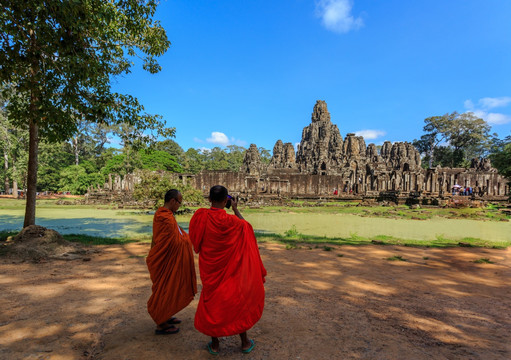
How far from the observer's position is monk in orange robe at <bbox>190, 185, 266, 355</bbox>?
94.9 inches

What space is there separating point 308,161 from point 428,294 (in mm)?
45155

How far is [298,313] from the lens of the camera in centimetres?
346

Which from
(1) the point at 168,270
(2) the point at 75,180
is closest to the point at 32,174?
(1) the point at 168,270

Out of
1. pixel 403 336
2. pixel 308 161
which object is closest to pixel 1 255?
pixel 403 336

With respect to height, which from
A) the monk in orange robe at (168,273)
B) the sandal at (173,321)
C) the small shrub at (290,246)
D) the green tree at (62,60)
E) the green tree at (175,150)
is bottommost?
the small shrub at (290,246)

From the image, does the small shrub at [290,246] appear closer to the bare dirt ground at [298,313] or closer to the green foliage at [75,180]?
the bare dirt ground at [298,313]

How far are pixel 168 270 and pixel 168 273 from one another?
3cm

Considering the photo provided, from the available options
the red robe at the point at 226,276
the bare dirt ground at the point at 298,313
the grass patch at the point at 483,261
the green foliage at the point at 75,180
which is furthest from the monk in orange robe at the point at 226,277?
the green foliage at the point at 75,180

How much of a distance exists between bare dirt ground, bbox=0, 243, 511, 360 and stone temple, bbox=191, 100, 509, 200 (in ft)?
64.7

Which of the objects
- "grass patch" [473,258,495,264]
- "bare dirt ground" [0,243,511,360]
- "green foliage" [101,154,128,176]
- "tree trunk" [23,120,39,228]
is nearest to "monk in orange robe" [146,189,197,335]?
"bare dirt ground" [0,243,511,360]

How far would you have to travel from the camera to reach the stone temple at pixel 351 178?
103 feet

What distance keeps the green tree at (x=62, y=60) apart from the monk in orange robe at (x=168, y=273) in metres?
3.96

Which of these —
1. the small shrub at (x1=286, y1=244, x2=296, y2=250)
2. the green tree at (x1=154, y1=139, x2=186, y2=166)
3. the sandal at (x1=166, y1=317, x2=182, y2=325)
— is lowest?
the small shrub at (x1=286, y1=244, x2=296, y2=250)

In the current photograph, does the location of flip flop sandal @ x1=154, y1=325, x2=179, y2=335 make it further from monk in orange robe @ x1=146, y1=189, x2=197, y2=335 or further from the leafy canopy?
the leafy canopy
